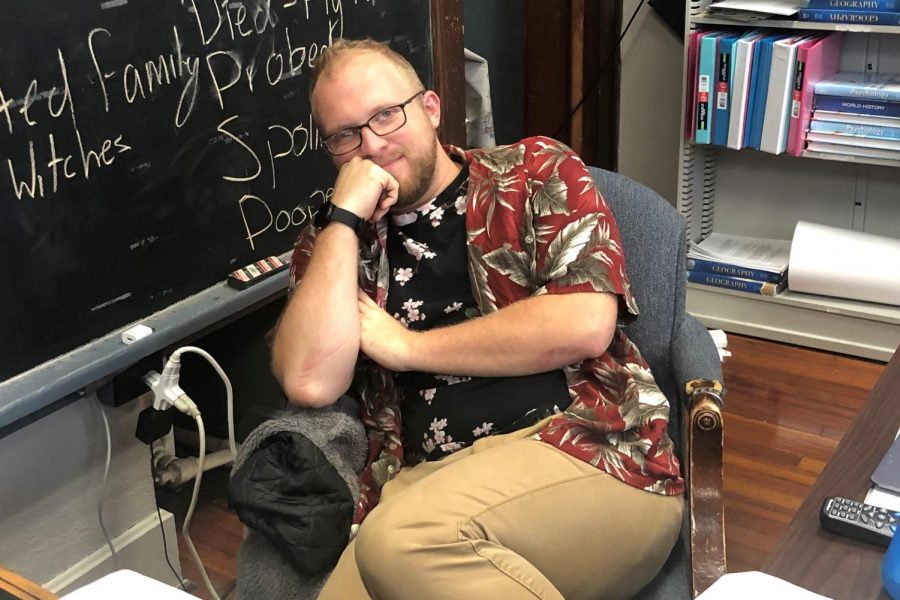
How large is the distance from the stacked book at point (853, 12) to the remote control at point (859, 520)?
193 centimetres

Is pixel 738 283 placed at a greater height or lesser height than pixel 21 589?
lesser

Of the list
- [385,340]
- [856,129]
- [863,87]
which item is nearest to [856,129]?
[856,129]

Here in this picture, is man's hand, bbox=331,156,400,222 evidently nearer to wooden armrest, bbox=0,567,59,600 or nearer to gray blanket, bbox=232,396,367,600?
gray blanket, bbox=232,396,367,600

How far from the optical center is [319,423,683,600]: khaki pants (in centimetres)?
117

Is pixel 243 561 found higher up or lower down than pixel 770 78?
lower down

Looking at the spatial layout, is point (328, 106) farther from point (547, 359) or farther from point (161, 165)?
point (547, 359)

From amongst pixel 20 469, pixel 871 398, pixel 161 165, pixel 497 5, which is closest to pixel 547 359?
pixel 871 398

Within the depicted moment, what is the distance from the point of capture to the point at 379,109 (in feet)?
4.82

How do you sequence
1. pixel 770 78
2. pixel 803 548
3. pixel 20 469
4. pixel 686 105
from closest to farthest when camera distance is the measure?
pixel 803 548
pixel 20 469
pixel 770 78
pixel 686 105

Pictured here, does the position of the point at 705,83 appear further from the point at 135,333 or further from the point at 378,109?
the point at 135,333

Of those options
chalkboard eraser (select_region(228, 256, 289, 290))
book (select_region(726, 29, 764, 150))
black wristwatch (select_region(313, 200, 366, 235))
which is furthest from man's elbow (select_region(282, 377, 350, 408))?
book (select_region(726, 29, 764, 150))

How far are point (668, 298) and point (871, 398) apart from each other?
0.44m

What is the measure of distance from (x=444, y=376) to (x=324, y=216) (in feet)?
1.07

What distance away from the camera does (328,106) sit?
148cm
